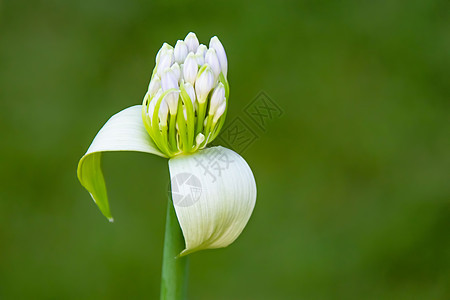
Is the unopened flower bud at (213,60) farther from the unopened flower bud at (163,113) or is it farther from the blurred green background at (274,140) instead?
the blurred green background at (274,140)

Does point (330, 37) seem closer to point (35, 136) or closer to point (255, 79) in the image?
point (255, 79)

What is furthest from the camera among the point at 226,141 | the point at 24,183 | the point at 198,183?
the point at 24,183

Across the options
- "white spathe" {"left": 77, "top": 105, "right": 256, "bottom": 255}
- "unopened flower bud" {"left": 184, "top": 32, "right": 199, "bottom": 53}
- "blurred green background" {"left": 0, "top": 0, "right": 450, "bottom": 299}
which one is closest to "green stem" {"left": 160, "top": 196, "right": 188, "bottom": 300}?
"white spathe" {"left": 77, "top": 105, "right": 256, "bottom": 255}

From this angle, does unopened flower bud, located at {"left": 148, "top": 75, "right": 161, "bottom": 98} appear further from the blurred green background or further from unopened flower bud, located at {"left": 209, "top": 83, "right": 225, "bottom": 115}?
the blurred green background

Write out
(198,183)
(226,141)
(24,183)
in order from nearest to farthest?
1. (198,183)
2. (226,141)
3. (24,183)

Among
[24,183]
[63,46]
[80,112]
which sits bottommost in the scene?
[24,183]

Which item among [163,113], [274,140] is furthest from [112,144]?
[274,140]

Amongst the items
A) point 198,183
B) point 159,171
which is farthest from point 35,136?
point 198,183

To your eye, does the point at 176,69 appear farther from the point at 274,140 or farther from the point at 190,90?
the point at 274,140
